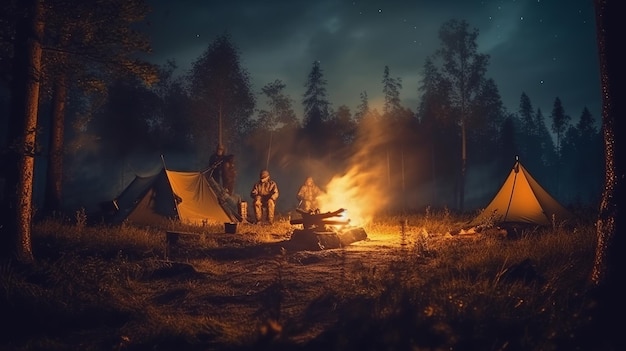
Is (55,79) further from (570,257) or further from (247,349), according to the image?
(570,257)

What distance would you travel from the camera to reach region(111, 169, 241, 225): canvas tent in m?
14.2

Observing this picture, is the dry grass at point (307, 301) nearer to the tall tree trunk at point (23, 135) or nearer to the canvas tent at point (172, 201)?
the tall tree trunk at point (23, 135)

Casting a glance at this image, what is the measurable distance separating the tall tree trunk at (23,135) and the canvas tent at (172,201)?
6.77 m

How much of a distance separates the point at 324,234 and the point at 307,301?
15.9 ft

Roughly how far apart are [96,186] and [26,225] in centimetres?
4361

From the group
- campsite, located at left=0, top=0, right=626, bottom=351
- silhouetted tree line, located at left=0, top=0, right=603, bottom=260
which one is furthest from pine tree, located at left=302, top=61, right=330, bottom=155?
campsite, located at left=0, top=0, right=626, bottom=351

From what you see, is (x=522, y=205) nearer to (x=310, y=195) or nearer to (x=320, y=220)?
(x=320, y=220)

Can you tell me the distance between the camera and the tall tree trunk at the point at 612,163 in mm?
4363

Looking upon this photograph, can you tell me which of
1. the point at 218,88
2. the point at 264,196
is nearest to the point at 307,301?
the point at 264,196

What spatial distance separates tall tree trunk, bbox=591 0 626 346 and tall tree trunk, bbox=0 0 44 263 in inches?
321

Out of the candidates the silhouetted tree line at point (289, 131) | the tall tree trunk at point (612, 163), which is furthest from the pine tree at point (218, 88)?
the tall tree trunk at point (612, 163)

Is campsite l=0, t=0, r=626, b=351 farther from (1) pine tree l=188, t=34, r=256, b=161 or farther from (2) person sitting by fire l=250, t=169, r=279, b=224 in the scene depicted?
(1) pine tree l=188, t=34, r=256, b=161

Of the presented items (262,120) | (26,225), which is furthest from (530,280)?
(262,120)

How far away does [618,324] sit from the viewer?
3.94 m
